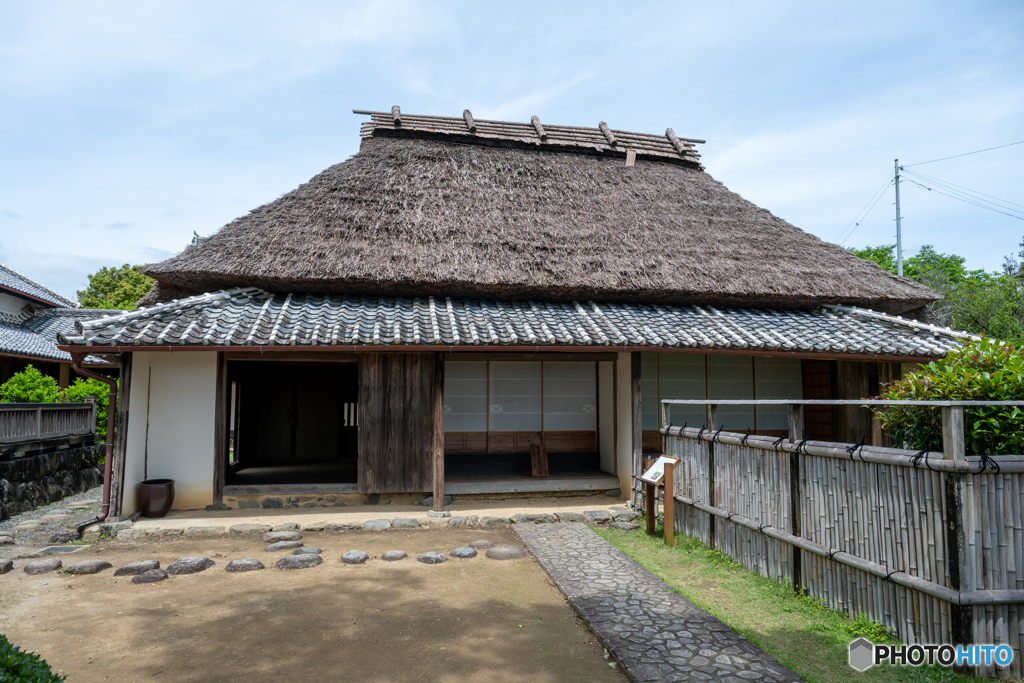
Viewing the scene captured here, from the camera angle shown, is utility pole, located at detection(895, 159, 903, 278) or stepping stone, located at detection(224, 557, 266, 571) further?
utility pole, located at detection(895, 159, 903, 278)

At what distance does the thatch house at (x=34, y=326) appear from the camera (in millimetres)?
13383

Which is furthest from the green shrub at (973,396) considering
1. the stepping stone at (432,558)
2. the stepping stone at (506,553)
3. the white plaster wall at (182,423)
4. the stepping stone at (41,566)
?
the white plaster wall at (182,423)

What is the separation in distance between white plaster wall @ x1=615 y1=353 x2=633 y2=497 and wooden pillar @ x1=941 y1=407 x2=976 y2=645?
498 centimetres

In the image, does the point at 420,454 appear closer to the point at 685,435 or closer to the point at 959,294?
the point at 685,435

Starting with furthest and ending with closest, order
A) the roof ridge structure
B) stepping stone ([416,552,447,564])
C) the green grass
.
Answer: the roof ridge structure < stepping stone ([416,552,447,564]) < the green grass

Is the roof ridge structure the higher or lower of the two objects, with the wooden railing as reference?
higher

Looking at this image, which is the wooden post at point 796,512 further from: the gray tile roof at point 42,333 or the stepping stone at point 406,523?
the gray tile roof at point 42,333

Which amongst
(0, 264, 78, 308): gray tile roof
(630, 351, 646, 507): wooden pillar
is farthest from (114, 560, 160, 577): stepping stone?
(0, 264, 78, 308): gray tile roof

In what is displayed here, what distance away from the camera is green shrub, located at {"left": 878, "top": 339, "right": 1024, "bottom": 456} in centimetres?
346

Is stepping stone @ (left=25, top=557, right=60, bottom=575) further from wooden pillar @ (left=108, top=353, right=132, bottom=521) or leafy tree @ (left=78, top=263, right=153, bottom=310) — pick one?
leafy tree @ (left=78, top=263, right=153, bottom=310)

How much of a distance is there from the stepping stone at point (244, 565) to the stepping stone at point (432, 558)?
1481 mm

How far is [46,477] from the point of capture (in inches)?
370

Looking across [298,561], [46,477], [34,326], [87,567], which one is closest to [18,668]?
[298,561]

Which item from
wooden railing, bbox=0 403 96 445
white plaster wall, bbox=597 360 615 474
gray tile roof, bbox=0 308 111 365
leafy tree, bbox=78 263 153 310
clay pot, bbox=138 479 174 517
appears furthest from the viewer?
leafy tree, bbox=78 263 153 310
